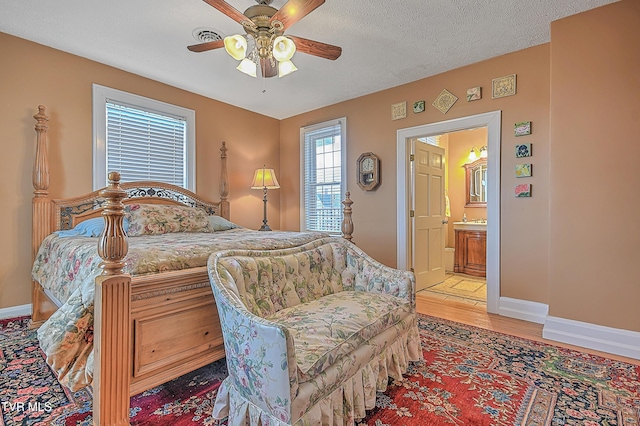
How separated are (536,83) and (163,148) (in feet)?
13.6

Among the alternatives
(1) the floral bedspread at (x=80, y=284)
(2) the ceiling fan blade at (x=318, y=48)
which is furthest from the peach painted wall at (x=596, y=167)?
(1) the floral bedspread at (x=80, y=284)

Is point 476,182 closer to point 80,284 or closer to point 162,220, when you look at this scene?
point 162,220

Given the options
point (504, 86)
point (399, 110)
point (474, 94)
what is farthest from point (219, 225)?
point (504, 86)

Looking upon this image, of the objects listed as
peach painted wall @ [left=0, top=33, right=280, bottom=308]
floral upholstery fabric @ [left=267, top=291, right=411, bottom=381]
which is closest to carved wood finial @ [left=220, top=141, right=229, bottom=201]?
peach painted wall @ [left=0, top=33, right=280, bottom=308]

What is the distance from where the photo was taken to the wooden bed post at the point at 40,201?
9.15 feet

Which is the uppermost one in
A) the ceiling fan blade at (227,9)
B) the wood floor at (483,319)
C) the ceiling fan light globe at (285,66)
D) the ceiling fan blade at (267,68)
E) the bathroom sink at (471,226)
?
the ceiling fan blade at (227,9)

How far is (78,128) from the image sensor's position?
10.4 feet

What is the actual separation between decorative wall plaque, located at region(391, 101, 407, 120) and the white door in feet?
1.21

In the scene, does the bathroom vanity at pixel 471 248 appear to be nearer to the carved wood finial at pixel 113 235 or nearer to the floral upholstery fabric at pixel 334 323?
the floral upholstery fabric at pixel 334 323

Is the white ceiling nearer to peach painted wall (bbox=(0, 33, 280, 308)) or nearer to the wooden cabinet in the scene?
peach painted wall (bbox=(0, 33, 280, 308))

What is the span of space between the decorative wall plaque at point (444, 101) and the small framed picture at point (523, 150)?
0.88 m

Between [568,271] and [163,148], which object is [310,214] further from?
[568,271]

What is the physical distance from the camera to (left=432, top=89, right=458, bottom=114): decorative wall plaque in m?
3.51

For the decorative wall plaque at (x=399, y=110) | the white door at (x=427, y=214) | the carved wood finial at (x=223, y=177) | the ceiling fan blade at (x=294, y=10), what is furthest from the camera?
the carved wood finial at (x=223, y=177)
